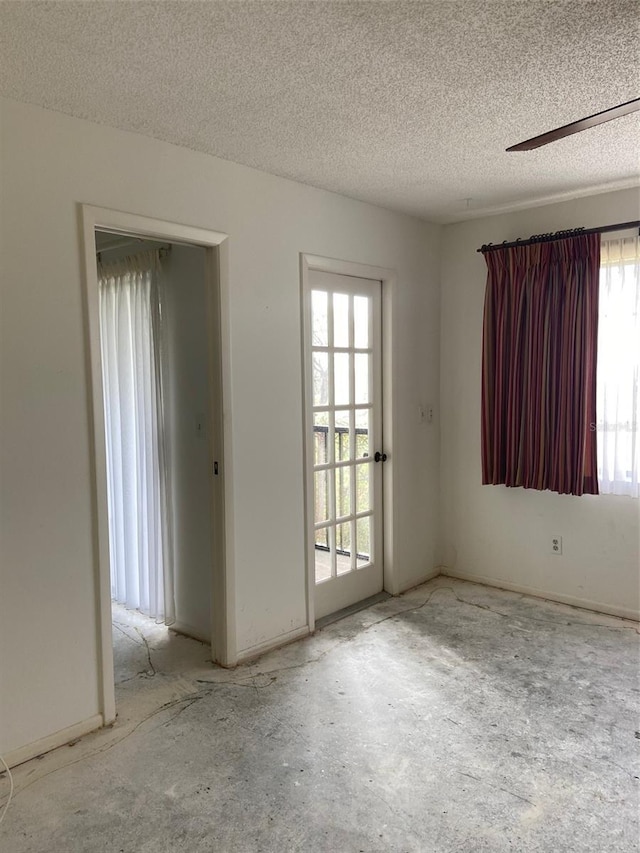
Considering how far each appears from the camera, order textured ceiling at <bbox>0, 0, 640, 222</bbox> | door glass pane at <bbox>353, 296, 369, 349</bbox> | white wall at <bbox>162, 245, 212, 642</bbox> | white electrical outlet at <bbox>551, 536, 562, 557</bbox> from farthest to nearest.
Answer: white electrical outlet at <bbox>551, 536, 562, 557</bbox>, door glass pane at <bbox>353, 296, 369, 349</bbox>, white wall at <bbox>162, 245, 212, 642</bbox>, textured ceiling at <bbox>0, 0, 640, 222</bbox>

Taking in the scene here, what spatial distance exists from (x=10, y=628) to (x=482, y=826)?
180cm

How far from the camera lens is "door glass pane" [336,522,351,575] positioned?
376 cm

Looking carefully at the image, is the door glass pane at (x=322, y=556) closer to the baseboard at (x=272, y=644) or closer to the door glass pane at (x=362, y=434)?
the baseboard at (x=272, y=644)

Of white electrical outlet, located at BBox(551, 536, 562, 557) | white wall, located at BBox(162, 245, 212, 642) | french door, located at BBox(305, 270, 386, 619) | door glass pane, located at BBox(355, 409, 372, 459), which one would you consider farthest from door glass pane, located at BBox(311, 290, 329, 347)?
white electrical outlet, located at BBox(551, 536, 562, 557)

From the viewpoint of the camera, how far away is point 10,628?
2264 millimetres

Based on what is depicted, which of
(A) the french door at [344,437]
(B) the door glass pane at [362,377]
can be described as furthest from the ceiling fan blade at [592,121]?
(B) the door glass pane at [362,377]

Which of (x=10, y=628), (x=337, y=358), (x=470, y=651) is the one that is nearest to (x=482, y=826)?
(x=470, y=651)

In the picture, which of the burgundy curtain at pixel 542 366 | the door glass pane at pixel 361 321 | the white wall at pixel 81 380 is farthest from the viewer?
the door glass pane at pixel 361 321

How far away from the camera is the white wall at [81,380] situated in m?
2.25

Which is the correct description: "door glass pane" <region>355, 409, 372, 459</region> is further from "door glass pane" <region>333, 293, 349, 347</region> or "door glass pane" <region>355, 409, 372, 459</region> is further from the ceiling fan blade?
the ceiling fan blade

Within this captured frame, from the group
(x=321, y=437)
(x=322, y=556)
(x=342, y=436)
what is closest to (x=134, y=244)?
(x=321, y=437)

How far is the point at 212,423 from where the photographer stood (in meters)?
3.00

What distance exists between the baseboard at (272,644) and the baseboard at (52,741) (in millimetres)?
782

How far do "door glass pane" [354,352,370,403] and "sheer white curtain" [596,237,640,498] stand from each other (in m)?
1.39
